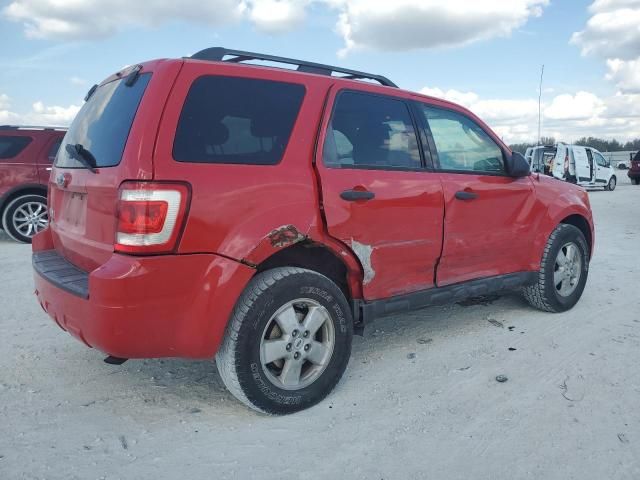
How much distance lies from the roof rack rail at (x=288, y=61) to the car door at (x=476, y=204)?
0.42 meters

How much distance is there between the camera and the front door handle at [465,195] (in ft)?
11.7

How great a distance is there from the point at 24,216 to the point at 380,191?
283 inches

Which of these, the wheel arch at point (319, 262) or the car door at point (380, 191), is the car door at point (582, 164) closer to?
the car door at point (380, 191)

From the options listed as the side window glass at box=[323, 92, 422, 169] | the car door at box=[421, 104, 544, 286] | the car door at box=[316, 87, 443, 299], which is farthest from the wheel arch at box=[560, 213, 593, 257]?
the side window glass at box=[323, 92, 422, 169]

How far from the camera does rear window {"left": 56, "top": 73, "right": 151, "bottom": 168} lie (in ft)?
8.44

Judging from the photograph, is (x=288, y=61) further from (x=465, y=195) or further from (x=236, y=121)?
(x=465, y=195)

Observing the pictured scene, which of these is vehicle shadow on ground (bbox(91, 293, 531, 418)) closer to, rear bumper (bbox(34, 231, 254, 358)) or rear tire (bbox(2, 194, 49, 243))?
rear bumper (bbox(34, 231, 254, 358))

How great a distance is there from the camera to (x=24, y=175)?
322 inches

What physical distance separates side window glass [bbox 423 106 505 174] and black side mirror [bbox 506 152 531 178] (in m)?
0.05

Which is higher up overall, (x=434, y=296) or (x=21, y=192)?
(x=21, y=192)

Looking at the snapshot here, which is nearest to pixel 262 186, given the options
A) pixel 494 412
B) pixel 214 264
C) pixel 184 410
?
pixel 214 264

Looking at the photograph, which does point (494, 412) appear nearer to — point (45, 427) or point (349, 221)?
point (349, 221)

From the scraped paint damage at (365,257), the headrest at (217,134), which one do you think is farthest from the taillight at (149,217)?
the scraped paint damage at (365,257)

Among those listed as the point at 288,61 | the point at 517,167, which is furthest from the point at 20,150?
the point at 517,167
